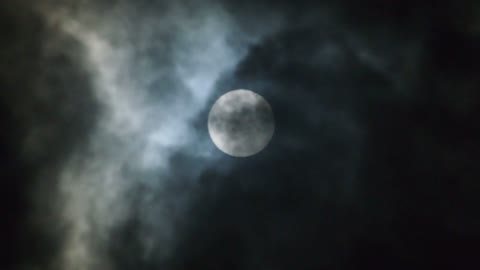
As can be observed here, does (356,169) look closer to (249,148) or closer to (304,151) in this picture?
(304,151)

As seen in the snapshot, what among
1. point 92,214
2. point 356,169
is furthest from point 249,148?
point 92,214

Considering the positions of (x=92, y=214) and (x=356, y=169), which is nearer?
(x=92, y=214)

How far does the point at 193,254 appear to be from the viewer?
40.8 metres

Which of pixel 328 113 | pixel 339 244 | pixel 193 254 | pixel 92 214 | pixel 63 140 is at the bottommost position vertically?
pixel 339 244

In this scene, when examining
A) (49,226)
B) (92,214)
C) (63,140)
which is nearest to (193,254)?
(92,214)

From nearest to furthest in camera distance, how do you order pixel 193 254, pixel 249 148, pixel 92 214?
pixel 92 214
pixel 193 254
pixel 249 148

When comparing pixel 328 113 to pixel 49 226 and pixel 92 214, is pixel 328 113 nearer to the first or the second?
pixel 92 214

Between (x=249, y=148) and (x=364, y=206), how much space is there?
12.0 meters

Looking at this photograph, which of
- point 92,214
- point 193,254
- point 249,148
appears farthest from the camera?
point 249,148

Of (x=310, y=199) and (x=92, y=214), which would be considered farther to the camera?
(x=310, y=199)

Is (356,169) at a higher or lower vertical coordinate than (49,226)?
lower

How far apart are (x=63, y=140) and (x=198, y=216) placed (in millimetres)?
14340

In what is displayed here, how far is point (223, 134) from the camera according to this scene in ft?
138

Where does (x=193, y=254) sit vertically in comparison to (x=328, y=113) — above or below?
below
